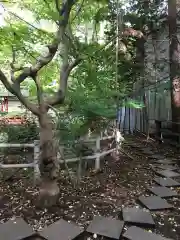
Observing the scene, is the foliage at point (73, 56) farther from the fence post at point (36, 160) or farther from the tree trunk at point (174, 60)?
the tree trunk at point (174, 60)

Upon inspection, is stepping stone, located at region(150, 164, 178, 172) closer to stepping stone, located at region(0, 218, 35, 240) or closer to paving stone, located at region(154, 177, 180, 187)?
paving stone, located at region(154, 177, 180, 187)

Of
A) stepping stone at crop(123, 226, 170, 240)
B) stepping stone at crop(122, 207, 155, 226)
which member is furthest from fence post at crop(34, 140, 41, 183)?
stepping stone at crop(123, 226, 170, 240)

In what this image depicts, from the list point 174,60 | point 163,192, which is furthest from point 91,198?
point 174,60

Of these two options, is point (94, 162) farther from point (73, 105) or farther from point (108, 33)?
point (108, 33)

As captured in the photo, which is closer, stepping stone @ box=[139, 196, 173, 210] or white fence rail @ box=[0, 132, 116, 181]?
stepping stone @ box=[139, 196, 173, 210]

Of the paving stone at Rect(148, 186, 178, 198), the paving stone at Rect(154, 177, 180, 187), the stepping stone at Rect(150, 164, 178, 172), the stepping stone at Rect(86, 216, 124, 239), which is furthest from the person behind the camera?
the stepping stone at Rect(150, 164, 178, 172)

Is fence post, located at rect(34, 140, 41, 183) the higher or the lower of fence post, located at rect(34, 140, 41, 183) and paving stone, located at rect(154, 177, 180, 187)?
the higher

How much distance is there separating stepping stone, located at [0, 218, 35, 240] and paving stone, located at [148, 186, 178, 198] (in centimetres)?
196

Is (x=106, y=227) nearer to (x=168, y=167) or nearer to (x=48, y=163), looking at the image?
(x=48, y=163)

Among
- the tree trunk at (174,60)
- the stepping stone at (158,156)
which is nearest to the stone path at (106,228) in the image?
the stepping stone at (158,156)

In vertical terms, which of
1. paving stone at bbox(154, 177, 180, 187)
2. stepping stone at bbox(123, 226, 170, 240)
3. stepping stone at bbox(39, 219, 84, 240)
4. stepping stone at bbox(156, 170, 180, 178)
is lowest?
stepping stone at bbox(123, 226, 170, 240)

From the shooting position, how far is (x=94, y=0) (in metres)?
3.64

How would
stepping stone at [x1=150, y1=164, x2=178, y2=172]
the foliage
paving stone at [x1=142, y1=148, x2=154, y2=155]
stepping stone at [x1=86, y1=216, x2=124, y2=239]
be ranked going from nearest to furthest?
stepping stone at [x1=86, y1=216, x2=124, y2=239] → the foliage → stepping stone at [x1=150, y1=164, x2=178, y2=172] → paving stone at [x1=142, y1=148, x2=154, y2=155]

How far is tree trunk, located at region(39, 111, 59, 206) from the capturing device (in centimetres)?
317
